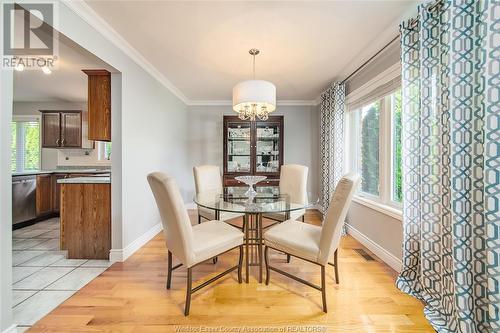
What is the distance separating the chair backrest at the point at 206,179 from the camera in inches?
111

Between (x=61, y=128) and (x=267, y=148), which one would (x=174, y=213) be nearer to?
(x=267, y=148)

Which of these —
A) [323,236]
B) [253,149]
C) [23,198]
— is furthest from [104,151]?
[323,236]

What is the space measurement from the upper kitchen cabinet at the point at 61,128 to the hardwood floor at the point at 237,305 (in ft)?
11.1

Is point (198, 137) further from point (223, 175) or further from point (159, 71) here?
point (159, 71)

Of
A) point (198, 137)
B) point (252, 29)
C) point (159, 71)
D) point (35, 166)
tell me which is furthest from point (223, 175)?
point (35, 166)

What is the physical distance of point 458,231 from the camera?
51.3 inches

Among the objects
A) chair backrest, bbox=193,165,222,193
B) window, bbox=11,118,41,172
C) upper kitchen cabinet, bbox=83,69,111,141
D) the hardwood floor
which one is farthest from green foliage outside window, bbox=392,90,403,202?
window, bbox=11,118,41,172

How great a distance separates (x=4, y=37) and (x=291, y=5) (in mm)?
1876

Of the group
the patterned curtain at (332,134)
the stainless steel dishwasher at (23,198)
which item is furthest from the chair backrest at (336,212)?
the stainless steel dishwasher at (23,198)

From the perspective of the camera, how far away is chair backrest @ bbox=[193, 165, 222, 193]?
282 cm

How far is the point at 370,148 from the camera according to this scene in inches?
111

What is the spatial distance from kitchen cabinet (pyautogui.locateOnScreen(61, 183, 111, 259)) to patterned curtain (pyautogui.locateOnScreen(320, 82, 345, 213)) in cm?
296

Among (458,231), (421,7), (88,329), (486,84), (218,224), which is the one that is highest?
(421,7)

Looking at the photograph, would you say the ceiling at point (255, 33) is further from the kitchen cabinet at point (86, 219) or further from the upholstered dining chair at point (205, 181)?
the kitchen cabinet at point (86, 219)
